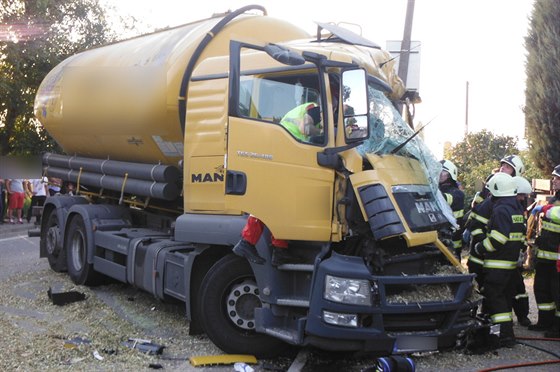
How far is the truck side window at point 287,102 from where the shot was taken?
5.17m

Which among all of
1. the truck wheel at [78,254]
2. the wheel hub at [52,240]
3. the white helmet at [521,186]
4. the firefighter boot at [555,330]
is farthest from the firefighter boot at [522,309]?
the wheel hub at [52,240]

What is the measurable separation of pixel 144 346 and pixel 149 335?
60 centimetres

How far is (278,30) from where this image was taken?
7.21m

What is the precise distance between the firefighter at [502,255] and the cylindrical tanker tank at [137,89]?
3056 millimetres

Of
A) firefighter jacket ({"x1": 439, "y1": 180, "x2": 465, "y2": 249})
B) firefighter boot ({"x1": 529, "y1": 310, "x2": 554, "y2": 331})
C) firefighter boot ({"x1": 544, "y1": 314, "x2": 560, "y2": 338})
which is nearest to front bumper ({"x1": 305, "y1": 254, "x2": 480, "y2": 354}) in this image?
firefighter boot ({"x1": 544, "y1": 314, "x2": 560, "y2": 338})

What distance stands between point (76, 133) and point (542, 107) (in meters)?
9.02

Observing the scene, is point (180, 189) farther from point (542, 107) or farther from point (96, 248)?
point (542, 107)

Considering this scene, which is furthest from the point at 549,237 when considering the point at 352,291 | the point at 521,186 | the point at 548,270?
the point at 352,291

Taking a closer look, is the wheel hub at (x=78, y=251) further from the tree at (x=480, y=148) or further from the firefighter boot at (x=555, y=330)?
the tree at (x=480, y=148)

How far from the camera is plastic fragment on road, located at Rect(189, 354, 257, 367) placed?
5.45 meters

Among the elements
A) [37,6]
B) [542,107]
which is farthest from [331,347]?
[37,6]

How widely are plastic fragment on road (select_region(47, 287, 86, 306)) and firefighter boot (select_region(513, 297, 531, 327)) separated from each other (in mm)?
5253

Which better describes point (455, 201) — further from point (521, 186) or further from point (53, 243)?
point (53, 243)

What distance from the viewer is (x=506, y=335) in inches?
243
